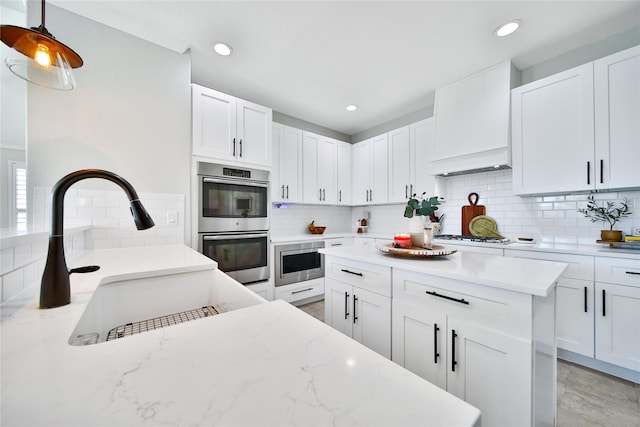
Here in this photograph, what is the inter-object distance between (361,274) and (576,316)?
1.78 metres

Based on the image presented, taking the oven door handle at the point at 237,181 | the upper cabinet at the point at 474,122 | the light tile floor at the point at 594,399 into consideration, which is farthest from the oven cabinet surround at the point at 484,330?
the oven door handle at the point at 237,181

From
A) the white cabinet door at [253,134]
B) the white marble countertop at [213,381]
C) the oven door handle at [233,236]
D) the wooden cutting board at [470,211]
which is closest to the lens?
the white marble countertop at [213,381]

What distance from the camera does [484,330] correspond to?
1.04 metres

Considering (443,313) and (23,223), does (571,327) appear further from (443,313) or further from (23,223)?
(23,223)

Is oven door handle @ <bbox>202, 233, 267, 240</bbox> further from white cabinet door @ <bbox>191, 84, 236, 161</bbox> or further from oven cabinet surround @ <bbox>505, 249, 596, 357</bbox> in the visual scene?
oven cabinet surround @ <bbox>505, 249, 596, 357</bbox>

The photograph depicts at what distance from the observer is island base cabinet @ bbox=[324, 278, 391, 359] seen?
1.42 m

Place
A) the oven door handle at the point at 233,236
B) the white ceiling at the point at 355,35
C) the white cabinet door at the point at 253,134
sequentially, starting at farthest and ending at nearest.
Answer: the white cabinet door at the point at 253,134 → the oven door handle at the point at 233,236 → the white ceiling at the point at 355,35

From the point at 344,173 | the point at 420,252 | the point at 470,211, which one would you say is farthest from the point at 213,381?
the point at 344,173

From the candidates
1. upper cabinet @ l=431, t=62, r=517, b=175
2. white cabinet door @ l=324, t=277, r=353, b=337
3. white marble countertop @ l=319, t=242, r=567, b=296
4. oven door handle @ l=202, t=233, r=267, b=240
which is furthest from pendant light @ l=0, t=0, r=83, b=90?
upper cabinet @ l=431, t=62, r=517, b=175

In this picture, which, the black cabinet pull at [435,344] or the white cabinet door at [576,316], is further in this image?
the white cabinet door at [576,316]

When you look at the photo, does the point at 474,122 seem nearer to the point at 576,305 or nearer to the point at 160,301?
the point at 576,305

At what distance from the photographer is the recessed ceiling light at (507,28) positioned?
1.89 metres

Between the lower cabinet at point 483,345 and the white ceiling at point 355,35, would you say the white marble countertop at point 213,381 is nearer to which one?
the lower cabinet at point 483,345

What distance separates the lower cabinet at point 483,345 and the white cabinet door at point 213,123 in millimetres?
2123
